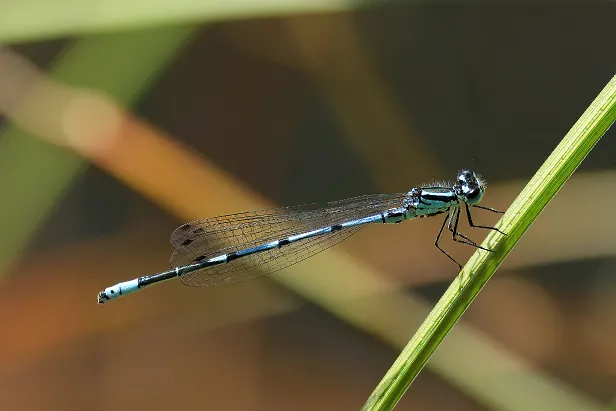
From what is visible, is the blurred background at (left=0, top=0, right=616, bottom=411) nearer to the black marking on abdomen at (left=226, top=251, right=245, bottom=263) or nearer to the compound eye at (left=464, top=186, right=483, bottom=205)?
the black marking on abdomen at (left=226, top=251, right=245, bottom=263)

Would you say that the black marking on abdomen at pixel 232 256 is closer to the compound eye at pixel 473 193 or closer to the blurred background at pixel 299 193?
the blurred background at pixel 299 193

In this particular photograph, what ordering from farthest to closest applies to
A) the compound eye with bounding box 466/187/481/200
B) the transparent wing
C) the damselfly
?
the transparent wing → the damselfly → the compound eye with bounding box 466/187/481/200

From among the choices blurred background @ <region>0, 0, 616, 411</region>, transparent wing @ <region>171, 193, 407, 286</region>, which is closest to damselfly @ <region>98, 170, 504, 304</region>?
transparent wing @ <region>171, 193, 407, 286</region>

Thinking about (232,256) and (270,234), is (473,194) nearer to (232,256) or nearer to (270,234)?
(270,234)

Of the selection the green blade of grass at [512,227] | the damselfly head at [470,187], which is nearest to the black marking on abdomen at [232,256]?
the damselfly head at [470,187]

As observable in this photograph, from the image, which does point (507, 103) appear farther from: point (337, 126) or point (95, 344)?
point (95, 344)

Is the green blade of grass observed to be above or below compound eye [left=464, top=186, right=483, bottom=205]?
below

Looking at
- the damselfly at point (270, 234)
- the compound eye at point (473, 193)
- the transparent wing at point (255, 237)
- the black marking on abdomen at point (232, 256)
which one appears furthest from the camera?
the black marking on abdomen at point (232, 256)
